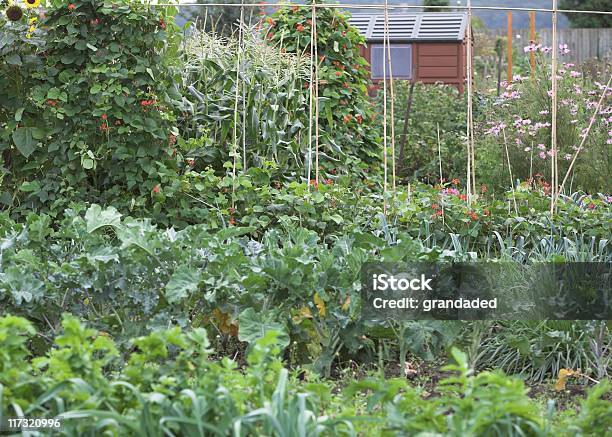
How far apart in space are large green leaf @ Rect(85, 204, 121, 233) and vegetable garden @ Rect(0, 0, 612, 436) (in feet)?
0.05

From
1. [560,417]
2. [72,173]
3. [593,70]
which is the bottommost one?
[560,417]

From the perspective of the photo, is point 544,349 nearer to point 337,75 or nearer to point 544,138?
point 337,75

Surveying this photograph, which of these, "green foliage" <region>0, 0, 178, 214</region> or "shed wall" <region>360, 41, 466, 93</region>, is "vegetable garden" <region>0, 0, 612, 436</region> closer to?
"green foliage" <region>0, 0, 178, 214</region>

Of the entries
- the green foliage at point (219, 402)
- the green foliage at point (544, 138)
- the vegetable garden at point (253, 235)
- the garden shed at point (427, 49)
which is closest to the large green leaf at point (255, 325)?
the vegetable garden at point (253, 235)

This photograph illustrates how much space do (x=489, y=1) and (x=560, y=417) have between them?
4247 centimetres

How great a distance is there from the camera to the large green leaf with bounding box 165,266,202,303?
13.0ft

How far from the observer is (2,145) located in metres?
6.20

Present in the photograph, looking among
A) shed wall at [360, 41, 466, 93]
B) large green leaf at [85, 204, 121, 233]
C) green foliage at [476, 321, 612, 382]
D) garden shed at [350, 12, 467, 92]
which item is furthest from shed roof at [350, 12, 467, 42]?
green foliage at [476, 321, 612, 382]

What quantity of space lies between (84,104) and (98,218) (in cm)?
182

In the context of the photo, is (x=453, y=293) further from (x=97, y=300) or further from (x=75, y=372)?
(x=75, y=372)

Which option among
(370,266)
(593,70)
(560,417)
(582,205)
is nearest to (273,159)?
(582,205)

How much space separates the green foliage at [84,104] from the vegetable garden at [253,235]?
2 cm

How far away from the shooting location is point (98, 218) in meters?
4.57

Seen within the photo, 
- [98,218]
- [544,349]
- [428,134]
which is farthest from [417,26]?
[544,349]
